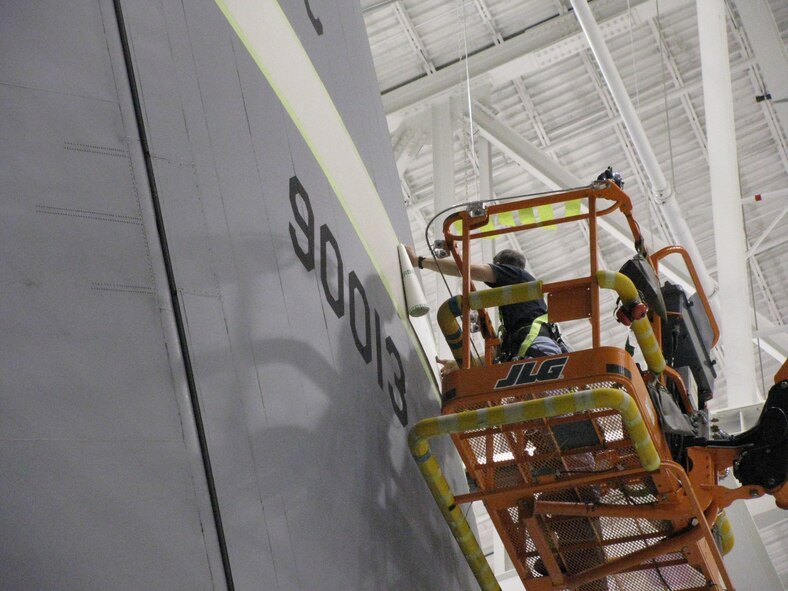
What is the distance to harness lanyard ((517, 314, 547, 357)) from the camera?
5848 mm

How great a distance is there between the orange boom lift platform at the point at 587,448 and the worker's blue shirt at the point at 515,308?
375 millimetres

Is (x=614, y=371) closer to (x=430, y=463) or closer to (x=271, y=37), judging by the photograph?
(x=430, y=463)

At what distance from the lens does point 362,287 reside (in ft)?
16.5

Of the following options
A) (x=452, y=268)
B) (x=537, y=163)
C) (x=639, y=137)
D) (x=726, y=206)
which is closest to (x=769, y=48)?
(x=639, y=137)

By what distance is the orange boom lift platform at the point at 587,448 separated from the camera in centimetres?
483

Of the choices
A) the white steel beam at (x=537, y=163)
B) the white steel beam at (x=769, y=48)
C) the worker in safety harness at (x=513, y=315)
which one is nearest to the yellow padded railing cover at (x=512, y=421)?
the worker in safety harness at (x=513, y=315)

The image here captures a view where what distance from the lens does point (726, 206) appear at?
13445mm

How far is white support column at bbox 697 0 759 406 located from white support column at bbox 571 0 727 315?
36.8 inches

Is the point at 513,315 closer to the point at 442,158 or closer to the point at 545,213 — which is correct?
the point at 545,213

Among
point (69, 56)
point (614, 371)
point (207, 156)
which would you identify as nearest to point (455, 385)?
point (614, 371)

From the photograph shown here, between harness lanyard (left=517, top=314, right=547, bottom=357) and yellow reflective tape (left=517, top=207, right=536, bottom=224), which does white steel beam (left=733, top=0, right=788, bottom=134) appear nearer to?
yellow reflective tape (left=517, top=207, right=536, bottom=224)

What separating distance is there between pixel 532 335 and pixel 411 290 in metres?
0.78

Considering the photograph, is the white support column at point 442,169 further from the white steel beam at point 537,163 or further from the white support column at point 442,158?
the white steel beam at point 537,163

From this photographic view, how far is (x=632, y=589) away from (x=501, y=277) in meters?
2.12
